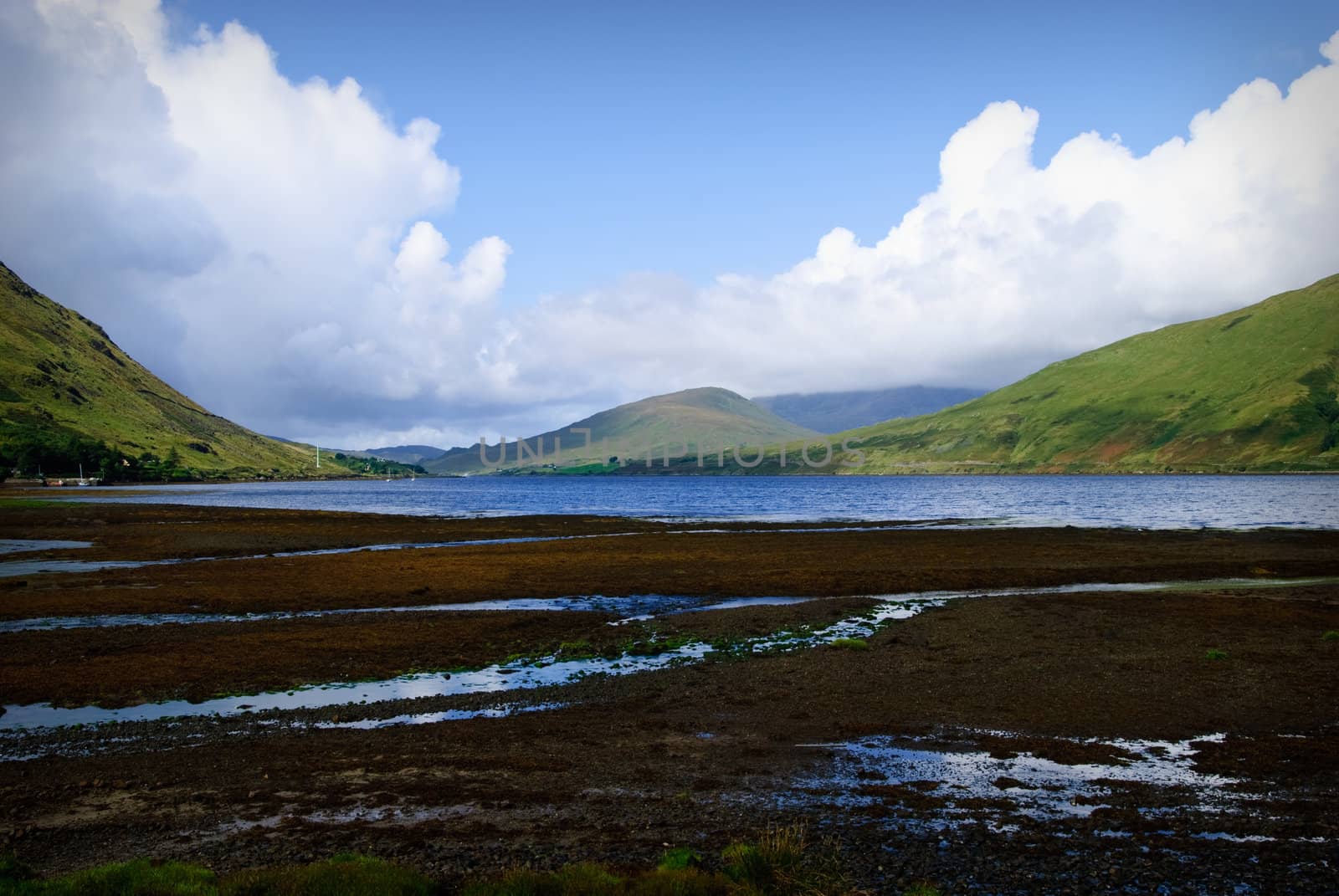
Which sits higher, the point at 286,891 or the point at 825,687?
the point at 286,891

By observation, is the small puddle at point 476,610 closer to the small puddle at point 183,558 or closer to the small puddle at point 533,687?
the small puddle at point 533,687

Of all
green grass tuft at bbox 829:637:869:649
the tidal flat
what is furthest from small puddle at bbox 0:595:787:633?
green grass tuft at bbox 829:637:869:649

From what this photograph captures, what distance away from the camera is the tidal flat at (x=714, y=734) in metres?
14.6

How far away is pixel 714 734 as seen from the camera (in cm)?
2195

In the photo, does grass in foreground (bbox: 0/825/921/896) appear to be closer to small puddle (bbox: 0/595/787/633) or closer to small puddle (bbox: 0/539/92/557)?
small puddle (bbox: 0/595/787/633)

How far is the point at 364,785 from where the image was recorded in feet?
58.0

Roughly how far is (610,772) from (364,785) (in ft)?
17.7

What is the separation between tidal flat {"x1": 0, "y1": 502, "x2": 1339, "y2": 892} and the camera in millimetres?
14586

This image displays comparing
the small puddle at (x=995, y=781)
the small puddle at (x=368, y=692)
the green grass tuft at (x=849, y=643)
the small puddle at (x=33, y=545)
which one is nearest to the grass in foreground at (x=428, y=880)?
the small puddle at (x=995, y=781)

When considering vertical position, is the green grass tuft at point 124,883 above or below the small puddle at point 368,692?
above

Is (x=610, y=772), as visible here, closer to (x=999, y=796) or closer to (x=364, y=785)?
(x=364, y=785)

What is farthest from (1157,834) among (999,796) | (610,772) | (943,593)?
(943,593)

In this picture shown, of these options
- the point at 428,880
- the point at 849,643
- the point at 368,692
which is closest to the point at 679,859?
the point at 428,880

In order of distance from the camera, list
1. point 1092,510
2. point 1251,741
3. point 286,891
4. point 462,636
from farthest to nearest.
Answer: point 1092,510 → point 462,636 → point 1251,741 → point 286,891
